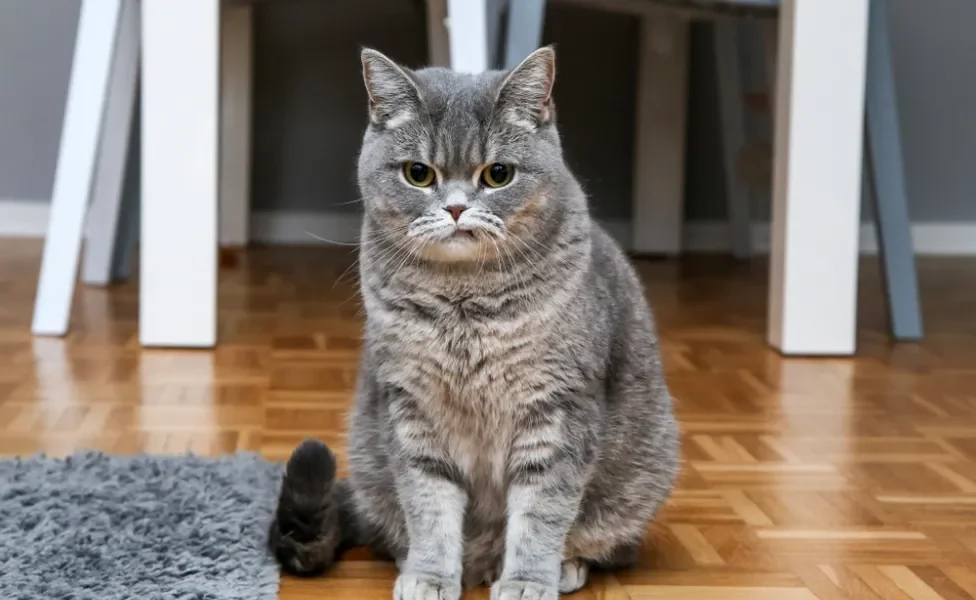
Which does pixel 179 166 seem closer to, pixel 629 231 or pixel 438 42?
pixel 438 42

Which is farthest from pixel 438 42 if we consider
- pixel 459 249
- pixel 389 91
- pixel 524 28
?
pixel 459 249

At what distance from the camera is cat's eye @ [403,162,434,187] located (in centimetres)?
122

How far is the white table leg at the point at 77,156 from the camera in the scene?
95.3 inches

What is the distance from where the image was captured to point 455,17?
2.18 metres

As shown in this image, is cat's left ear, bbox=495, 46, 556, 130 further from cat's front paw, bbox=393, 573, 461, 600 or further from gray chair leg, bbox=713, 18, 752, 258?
gray chair leg, bbox=713, 18, 752, 258

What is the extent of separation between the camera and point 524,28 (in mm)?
2311

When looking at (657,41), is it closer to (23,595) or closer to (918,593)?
(918,593)

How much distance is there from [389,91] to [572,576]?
52cm

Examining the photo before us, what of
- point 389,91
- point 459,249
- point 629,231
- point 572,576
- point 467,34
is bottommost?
point 572,576

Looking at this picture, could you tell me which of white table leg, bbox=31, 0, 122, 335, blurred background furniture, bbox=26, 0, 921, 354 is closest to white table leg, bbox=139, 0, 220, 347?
blurred background furniture, bbox=26, 0, 921, 354

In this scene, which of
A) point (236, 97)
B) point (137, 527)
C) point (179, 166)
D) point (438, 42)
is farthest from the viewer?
point (236, 97)

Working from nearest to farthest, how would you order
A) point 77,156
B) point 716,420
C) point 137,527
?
1. point 137,527
2. point 716,420
3. point 77,156

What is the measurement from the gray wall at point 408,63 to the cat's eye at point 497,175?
259 centimetres

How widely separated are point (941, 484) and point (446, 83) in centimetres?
87
